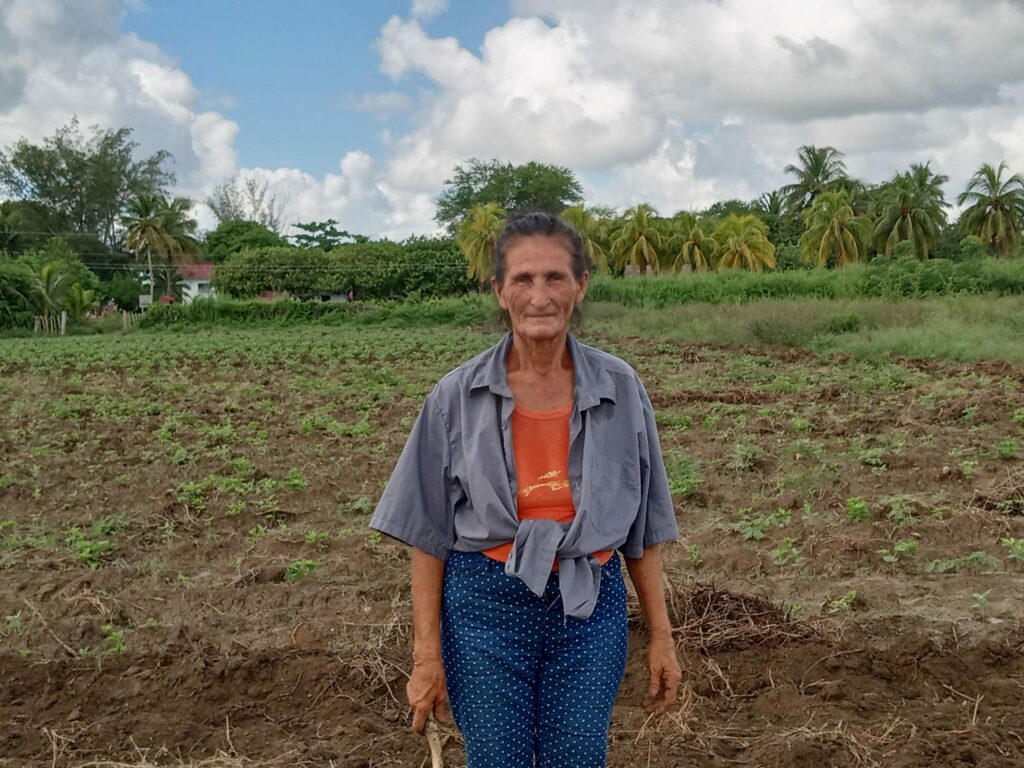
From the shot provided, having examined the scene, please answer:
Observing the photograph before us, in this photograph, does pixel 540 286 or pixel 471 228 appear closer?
pixel 540 286

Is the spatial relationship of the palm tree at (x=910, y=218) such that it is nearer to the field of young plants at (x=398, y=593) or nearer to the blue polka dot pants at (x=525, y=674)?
the field of young plants at (x=398, y=593)

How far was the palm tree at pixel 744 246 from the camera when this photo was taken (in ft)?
140

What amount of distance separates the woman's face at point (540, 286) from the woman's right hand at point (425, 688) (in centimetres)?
75

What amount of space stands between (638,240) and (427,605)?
1671 inches

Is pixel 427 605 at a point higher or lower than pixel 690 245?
lower

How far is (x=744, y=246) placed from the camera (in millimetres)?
42500

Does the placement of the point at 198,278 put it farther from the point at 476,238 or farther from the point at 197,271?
the point at 476,238

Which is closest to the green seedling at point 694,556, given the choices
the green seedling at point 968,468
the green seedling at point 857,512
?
the green seedling at point 857,512

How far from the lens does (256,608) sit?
474 centimetres

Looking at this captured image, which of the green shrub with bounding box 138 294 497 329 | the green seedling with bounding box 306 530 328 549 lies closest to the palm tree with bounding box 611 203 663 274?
the green shrub with bounding box 138 294 497 329

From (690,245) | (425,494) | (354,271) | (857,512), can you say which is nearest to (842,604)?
(857,512)

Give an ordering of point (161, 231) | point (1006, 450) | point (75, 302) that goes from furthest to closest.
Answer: point (161, 231) → point (75, 302) → point (1006, 450)

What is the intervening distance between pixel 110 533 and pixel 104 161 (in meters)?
54.6

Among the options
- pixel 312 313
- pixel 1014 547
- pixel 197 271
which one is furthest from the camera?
pixel 197 271
